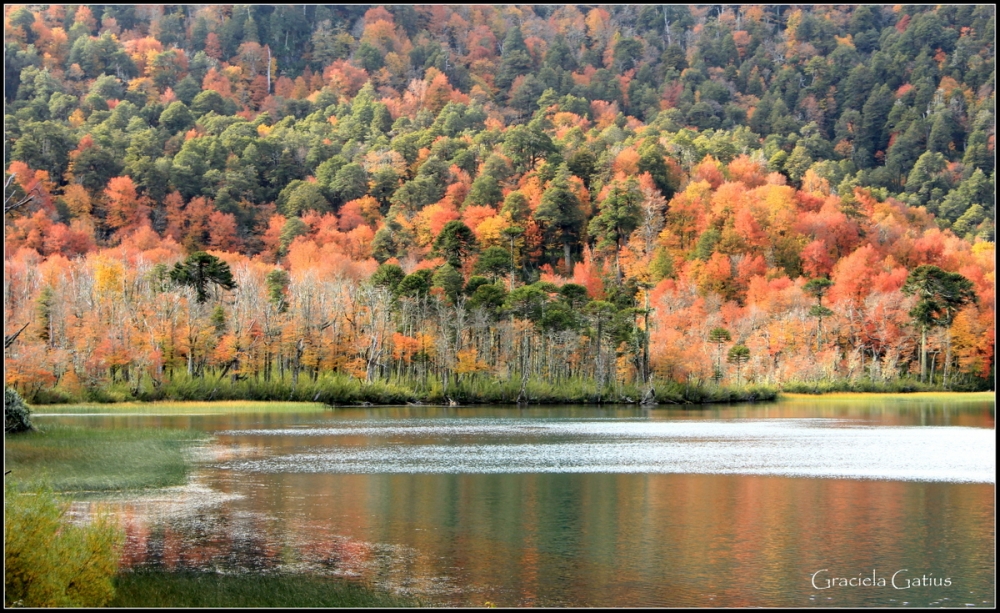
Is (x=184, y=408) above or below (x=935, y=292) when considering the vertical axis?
below

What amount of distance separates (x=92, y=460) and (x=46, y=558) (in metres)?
19.3

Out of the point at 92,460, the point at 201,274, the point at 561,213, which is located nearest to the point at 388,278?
the point at 201,274

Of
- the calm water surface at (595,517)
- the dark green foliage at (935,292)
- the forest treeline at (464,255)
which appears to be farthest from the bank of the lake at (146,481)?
the dark green foliage at (935,292)

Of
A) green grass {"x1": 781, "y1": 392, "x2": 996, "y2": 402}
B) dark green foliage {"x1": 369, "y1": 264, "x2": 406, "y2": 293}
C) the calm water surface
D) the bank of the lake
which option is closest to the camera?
the bank of the lake

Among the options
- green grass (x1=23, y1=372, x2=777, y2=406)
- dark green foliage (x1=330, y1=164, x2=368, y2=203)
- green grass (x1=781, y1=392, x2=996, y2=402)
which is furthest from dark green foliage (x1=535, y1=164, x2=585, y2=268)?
green grass (x1=23, y1=372, x2=777, y2=406)

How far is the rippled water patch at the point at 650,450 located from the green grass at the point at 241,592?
16766 mm

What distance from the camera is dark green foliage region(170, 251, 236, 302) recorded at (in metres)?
87.7

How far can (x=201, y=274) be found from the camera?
8850 centimetres

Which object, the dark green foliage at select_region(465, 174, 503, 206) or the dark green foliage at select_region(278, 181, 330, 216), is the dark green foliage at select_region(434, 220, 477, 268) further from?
the dark green foliage at select_region(278, 181, 330, 216)

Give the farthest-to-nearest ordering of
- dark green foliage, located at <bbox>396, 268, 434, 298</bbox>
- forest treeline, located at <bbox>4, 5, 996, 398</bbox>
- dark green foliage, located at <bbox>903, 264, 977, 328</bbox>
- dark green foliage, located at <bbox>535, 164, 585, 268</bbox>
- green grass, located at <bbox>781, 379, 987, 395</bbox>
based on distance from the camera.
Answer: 1. dark green foliage, located at <bbox>535, 164, 585, 268</bbox>
2. dark green foliage, located at <bbox>903, 264, 977, 328</bbox>
3. green grass, located at <bbox>781, 379, 987, 395</bbox>
4. dark green foliage, located at <bbox>396, 268, 434, 298</bbox>
5. forest treeline, located at <bbox>4, 5, 996, 398</bbox>

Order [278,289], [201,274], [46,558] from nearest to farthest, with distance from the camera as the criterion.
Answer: [46,558]
[201,274]
[278,289]

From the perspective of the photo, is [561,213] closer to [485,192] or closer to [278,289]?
[485,192]

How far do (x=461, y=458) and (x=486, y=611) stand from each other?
23552mm

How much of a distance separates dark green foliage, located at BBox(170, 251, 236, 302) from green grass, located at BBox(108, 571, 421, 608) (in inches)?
2763
